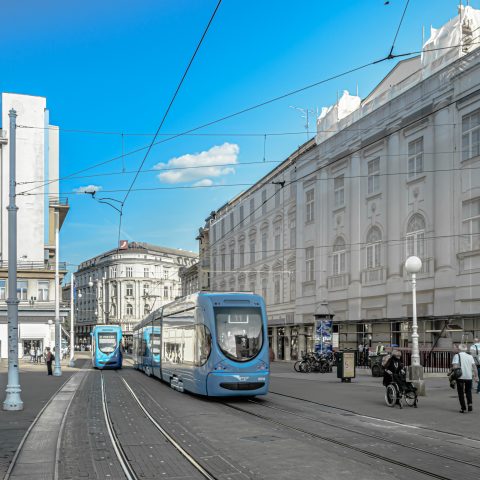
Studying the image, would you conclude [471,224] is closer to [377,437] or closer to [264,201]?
[377,437]

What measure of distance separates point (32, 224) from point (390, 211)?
42.4 meters

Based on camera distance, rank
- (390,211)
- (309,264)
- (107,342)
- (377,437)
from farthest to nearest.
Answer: (309,264)
(107,342)
(390,211)
(377,437)

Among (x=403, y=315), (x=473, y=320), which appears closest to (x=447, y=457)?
(x=473, y=320)

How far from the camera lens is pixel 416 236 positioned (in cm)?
3675

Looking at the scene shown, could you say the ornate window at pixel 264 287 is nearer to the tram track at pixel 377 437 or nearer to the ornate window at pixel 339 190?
the ornate window at pixel 339 190

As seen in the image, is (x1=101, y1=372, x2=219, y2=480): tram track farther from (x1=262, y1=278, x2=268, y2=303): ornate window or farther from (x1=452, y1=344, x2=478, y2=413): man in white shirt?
(x1=262, y1=278, x2=268, y2=303): ornate window

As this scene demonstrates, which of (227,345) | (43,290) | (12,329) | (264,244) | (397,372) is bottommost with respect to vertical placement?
(397,372)

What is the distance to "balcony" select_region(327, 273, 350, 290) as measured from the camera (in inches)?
1746

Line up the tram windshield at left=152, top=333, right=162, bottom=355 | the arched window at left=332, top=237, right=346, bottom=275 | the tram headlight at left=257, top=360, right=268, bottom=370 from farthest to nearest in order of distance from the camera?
the arched window at left=332, top=237, right=346, bottom=275 → the tram windshield at left=152, top=333, right=162, bottom=355 → the tram headlight at left=257, top=360, right=268, bottom=370

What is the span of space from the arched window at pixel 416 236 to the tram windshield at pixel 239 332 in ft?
61.3

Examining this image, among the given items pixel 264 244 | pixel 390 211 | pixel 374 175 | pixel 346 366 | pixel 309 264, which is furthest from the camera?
pixel 264 244

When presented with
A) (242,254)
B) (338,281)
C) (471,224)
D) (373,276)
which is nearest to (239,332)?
(471,224)

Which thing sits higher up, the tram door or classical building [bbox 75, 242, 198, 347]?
classical building [bbox 75, 242, 198, 347]

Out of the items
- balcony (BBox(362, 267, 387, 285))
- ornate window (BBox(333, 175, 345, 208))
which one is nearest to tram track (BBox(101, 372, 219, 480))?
balcony (BBox(362, 267, 387, 285))
